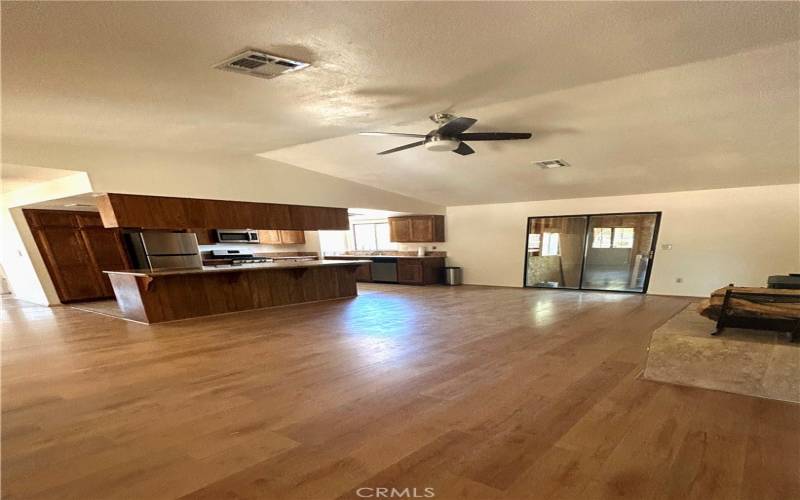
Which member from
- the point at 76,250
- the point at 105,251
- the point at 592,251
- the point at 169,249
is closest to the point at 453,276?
the point at 592,251

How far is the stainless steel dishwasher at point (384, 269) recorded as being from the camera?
8.97 meters

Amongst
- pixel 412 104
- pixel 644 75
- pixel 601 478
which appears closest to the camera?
pixel 601 478

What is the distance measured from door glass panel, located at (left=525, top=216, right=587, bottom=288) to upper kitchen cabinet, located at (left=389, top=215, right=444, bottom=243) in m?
2.33

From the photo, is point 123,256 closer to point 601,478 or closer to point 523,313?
point 523,313

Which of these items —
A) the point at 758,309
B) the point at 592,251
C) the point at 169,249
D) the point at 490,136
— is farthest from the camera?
the point at 592,251

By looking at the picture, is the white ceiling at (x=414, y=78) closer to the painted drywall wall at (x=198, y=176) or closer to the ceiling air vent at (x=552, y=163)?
the painted drywall wall at (x=198, y=176)

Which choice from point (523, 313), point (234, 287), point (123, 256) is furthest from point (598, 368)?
point (123, 256)

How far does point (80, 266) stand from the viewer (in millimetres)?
6949

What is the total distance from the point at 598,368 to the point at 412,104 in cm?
288

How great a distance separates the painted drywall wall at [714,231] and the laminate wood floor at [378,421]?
11.9ft

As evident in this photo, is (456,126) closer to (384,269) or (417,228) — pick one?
(417,228)

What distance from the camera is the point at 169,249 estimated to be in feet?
18.6

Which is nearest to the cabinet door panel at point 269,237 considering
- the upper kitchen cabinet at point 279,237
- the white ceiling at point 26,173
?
the upper kitchen cabinet at point 279,237

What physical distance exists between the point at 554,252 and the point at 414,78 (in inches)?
257
